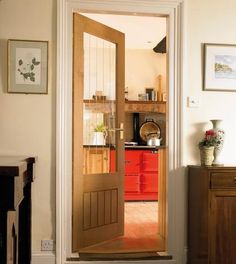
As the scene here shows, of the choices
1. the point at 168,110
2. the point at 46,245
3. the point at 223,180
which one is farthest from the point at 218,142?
the point at 46,245

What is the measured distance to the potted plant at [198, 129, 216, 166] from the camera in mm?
3221

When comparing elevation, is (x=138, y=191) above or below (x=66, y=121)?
below

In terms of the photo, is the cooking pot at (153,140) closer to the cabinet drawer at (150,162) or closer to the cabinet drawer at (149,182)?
the cabinet drawer at (150,162)

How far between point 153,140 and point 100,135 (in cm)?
330

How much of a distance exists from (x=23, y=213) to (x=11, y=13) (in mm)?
1627

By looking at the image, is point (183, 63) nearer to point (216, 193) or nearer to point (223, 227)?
point (216, 193)

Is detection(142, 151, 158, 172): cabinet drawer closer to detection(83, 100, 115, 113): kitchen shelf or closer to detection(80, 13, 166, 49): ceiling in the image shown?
detection(80, 13, 166, 49): ceiling

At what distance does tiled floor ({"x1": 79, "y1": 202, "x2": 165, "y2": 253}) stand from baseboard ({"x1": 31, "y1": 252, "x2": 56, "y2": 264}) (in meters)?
0.37

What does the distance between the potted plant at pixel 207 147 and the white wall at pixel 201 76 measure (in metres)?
0.15

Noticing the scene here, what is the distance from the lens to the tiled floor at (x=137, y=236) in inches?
144

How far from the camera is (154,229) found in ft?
15.1

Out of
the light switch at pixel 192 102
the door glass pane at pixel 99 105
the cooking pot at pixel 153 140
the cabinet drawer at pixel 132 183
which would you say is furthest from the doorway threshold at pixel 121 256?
the cooking pot at pixel 153 140

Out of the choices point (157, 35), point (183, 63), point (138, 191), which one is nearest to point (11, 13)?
point (183, 63)

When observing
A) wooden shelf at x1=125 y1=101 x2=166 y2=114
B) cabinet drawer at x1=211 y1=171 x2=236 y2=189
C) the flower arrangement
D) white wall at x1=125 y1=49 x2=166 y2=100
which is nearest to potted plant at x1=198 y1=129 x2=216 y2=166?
the flower arrangement
